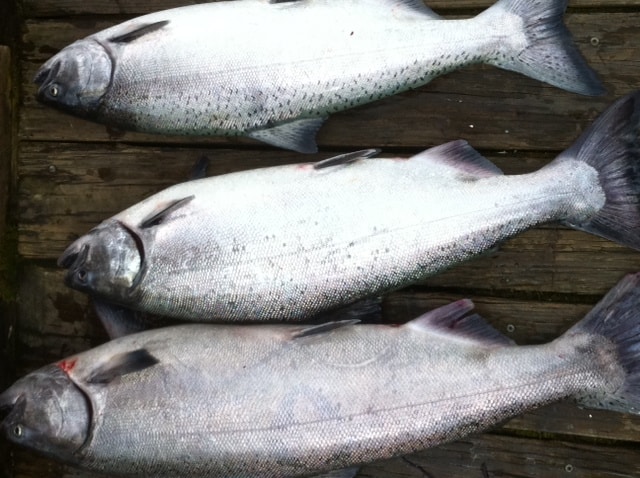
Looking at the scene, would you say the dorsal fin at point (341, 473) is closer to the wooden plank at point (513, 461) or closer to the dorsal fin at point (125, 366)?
the wooden plank at point (513, 461)

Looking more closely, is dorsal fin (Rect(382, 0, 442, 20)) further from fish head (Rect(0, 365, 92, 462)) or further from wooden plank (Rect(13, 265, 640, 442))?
fish head (Rect(0, 365, 92, 462))

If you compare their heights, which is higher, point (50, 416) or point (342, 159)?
point (342, 159)

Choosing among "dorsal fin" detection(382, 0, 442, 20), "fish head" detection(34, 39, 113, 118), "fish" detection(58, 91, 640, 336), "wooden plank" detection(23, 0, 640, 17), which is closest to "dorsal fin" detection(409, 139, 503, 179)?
"fish" detection(58, 91, 640, 336)

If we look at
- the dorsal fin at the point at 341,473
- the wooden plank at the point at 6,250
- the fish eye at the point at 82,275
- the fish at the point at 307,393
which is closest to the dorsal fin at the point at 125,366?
the fish at the point at 307,393

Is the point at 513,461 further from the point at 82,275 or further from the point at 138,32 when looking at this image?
the point at 138,32

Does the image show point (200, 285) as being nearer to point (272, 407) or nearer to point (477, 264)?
point (272, 407)

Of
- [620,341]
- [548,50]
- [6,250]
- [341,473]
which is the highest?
[548,50]

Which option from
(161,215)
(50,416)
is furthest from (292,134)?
(50,416)
